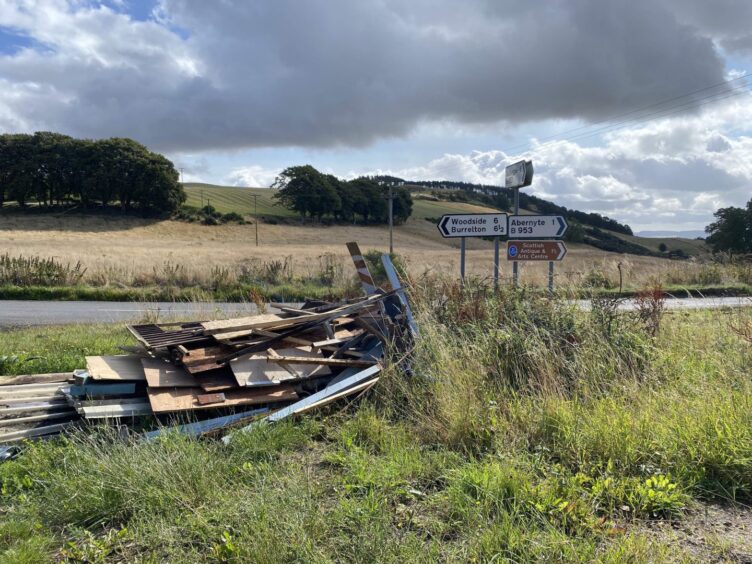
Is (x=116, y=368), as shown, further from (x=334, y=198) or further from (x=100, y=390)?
(x=334, y=198)

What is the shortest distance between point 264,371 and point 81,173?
252 ft

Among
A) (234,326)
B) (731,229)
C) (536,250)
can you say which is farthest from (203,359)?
(731,229)

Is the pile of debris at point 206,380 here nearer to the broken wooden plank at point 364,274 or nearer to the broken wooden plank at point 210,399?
the broken wooden plank at point 210,399

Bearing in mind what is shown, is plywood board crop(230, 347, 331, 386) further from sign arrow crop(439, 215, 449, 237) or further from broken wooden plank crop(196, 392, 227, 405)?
sign arrow crop(439, 215, 449, 237)

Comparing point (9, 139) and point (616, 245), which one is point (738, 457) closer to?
point (616, 245)

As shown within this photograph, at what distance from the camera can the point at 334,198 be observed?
85.3 metres

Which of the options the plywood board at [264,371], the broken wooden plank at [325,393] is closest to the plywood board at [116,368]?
the plywood board at [264,371]

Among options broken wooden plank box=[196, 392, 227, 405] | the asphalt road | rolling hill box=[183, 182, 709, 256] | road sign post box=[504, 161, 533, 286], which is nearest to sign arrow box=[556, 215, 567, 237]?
road sign post box=[504, 161, 533, 286]

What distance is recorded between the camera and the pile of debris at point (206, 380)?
491 cm

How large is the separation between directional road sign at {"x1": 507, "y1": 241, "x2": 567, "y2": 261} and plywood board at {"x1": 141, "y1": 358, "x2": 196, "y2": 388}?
22.5 feet

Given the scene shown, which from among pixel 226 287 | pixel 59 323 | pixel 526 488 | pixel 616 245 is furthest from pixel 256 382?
pixel 616 245

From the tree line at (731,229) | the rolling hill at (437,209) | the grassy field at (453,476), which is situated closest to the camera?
the grassy field at (453,476)

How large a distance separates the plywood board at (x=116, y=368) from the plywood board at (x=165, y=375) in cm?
11

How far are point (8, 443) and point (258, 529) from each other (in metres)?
3.19
